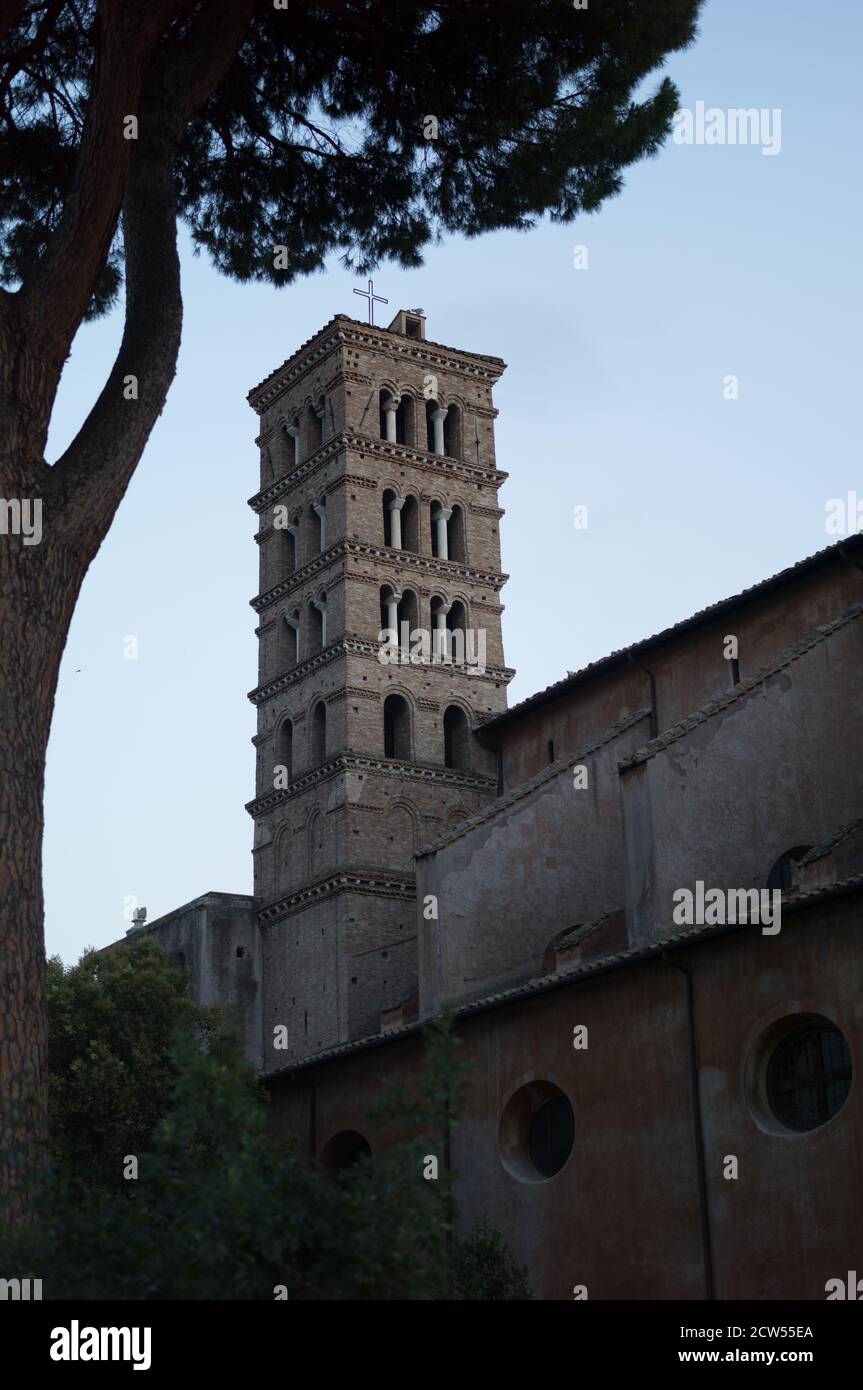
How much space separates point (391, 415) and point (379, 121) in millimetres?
18345

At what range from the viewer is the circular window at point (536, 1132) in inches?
640

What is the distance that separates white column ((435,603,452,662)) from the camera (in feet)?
104

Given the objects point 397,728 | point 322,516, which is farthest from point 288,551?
point 397,728

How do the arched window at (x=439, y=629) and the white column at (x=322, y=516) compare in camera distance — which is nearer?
the arched window at (x=439, y=629)

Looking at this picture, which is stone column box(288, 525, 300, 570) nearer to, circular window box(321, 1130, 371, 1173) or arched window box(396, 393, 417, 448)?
arched window box(396, 393, 417, 448)

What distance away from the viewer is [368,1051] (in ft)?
62.8

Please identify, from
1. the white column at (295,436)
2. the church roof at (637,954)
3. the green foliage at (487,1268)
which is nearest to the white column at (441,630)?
the white column at (295,436)

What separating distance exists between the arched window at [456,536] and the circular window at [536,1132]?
57.5 ft

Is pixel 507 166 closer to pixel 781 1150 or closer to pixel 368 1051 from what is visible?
pixel 781 1150

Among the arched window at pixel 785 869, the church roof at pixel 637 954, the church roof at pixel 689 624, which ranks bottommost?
the church roof at pixel 637 954

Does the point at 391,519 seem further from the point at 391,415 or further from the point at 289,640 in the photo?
the point at 289,640

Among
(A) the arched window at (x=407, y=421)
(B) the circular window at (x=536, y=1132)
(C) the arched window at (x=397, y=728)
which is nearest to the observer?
(B) the circular window at (x=536, y=1132)

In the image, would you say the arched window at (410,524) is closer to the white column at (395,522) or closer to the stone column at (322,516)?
the white column at (395,522)

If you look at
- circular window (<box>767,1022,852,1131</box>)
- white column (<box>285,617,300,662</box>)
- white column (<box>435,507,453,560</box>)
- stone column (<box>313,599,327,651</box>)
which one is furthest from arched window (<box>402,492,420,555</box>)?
circular window (<box>767,1022,852,1131</box>)
